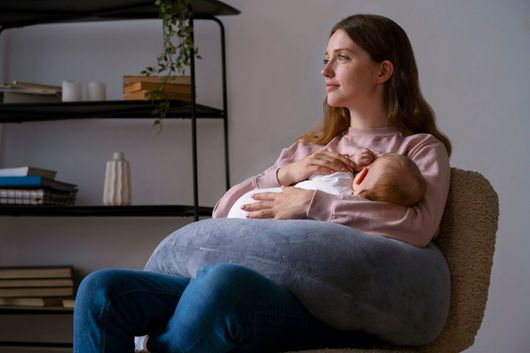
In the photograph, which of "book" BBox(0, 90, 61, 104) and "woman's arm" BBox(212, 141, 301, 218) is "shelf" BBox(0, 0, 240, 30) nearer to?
"book" BBox(0, 90, 61, 104)

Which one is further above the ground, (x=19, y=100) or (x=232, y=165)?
(x=19, y=100)

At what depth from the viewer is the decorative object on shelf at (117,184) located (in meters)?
3.12

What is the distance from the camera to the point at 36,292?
310 cm

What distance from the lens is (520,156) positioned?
296cm

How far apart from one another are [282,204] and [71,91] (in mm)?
1710

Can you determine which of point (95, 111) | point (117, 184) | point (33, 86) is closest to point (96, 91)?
point (95, 111)

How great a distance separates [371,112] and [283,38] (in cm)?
134

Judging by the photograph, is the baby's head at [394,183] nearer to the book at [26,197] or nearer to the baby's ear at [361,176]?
the baby's ear at [361,176]

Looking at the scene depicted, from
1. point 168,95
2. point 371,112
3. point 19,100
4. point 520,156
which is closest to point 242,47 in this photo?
point 168,95

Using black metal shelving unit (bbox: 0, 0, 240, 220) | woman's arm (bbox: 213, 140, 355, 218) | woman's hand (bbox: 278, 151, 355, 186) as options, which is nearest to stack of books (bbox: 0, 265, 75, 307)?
black metal shelving unit (bbox: 0, 0, 240, 220)

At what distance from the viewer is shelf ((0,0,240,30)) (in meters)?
3.03

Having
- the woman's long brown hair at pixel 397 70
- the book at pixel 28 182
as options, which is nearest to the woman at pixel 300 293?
the woman's long brown hair at pixel 397 70

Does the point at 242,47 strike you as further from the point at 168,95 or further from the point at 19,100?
the point at 19,100

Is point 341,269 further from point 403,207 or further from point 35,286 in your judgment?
point 35,286
